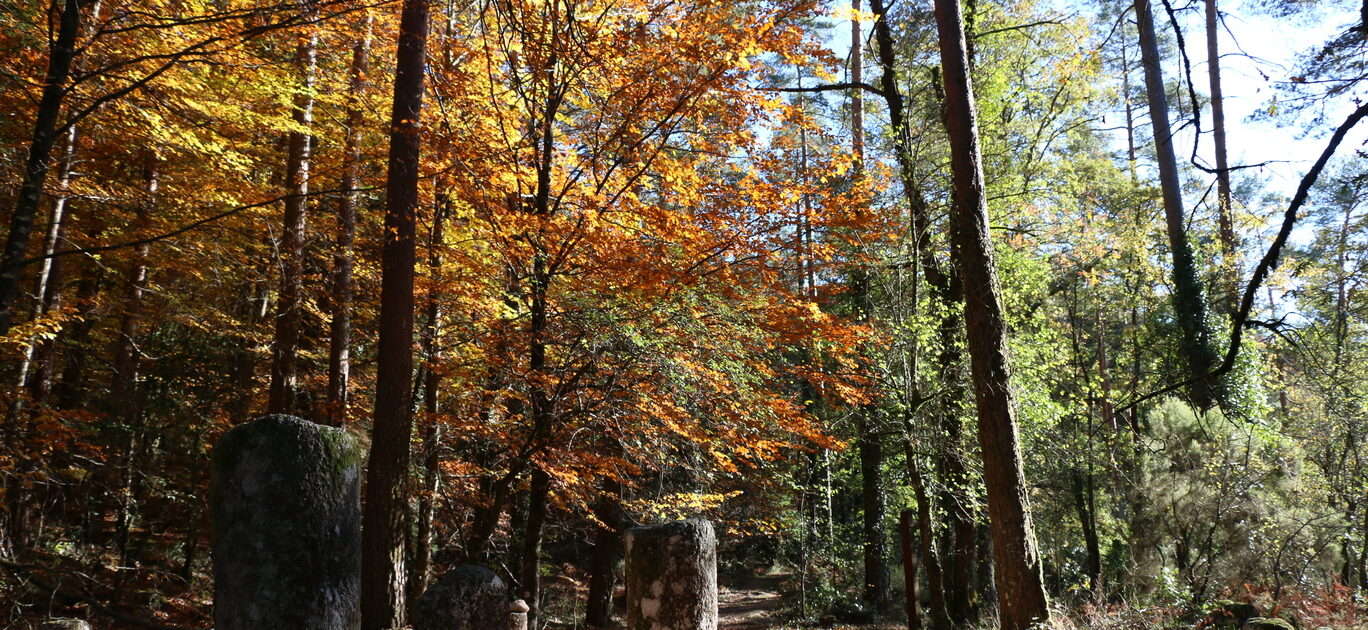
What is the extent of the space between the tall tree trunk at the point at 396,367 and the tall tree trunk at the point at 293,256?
2433 mm

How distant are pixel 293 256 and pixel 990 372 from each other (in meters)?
8.54

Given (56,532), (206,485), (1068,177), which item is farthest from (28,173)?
(1068,177)

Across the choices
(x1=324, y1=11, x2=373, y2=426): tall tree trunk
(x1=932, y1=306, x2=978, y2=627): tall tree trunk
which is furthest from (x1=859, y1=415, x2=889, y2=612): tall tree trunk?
(x1=324, y1=11, x2=373, y2=426): tall tree trunk

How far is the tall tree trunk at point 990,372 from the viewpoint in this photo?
612 cm

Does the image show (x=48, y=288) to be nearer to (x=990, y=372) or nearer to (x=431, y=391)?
(x=431, y=391)

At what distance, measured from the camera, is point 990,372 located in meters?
6.38

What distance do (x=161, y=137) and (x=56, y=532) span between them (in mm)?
6294

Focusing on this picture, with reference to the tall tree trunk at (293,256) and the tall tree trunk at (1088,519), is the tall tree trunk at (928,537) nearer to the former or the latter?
the tall tree trunk at (1088,519)

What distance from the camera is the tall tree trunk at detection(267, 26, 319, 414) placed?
9.75 m

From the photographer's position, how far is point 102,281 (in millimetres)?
11414

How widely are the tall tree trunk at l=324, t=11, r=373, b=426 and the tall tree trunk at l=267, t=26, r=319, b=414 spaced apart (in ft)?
1.50

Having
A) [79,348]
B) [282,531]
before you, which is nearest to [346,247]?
[79,348]

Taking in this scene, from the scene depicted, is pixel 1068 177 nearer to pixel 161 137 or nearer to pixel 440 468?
→ pixel 440 468

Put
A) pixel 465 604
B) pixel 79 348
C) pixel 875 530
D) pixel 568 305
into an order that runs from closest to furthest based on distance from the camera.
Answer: pixel 465 604 → pixel 568 305 → pixel 79 348 → pixel 875 530
